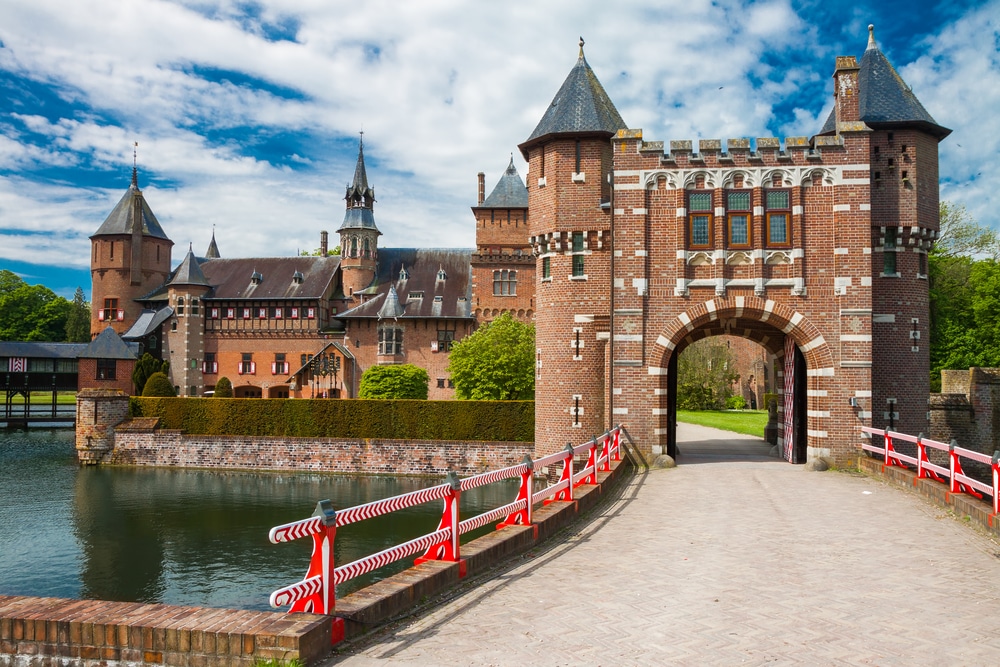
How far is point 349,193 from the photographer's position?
56156mm

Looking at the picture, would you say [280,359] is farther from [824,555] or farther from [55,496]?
[824,555]

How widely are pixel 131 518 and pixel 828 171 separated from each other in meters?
22.8

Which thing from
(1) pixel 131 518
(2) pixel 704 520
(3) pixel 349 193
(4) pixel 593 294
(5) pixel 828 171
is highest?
(3) pixel 349 193

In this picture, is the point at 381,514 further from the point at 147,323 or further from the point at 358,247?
the point at 147,323

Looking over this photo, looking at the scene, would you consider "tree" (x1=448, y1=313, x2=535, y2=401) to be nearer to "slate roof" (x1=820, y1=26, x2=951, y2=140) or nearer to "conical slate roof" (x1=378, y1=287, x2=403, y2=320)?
→ "conical slate roof" (x1=378, y1=287, x2=403, y2=320)

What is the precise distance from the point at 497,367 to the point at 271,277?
82.9 feet

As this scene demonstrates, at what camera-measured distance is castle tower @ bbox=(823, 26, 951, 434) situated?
2166cm

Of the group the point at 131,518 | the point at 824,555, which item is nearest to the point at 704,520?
the point at 824,555

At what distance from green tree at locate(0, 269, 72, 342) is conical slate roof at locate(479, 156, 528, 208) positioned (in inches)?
2476

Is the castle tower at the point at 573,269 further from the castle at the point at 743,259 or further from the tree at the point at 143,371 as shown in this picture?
the tree at the point at 143,371

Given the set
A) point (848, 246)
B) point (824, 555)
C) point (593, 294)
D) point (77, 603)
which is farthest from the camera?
point (593, 294)

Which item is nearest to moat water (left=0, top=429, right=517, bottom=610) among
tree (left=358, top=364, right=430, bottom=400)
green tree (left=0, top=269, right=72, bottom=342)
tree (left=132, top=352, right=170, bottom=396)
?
tree (left=358, top=364, right=430, bottom=400)

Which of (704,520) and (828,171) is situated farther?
(828,171)

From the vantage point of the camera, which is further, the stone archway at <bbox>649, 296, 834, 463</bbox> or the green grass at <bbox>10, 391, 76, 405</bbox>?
the green grass at <bbox>10, 391, 76, 405</bbox>
